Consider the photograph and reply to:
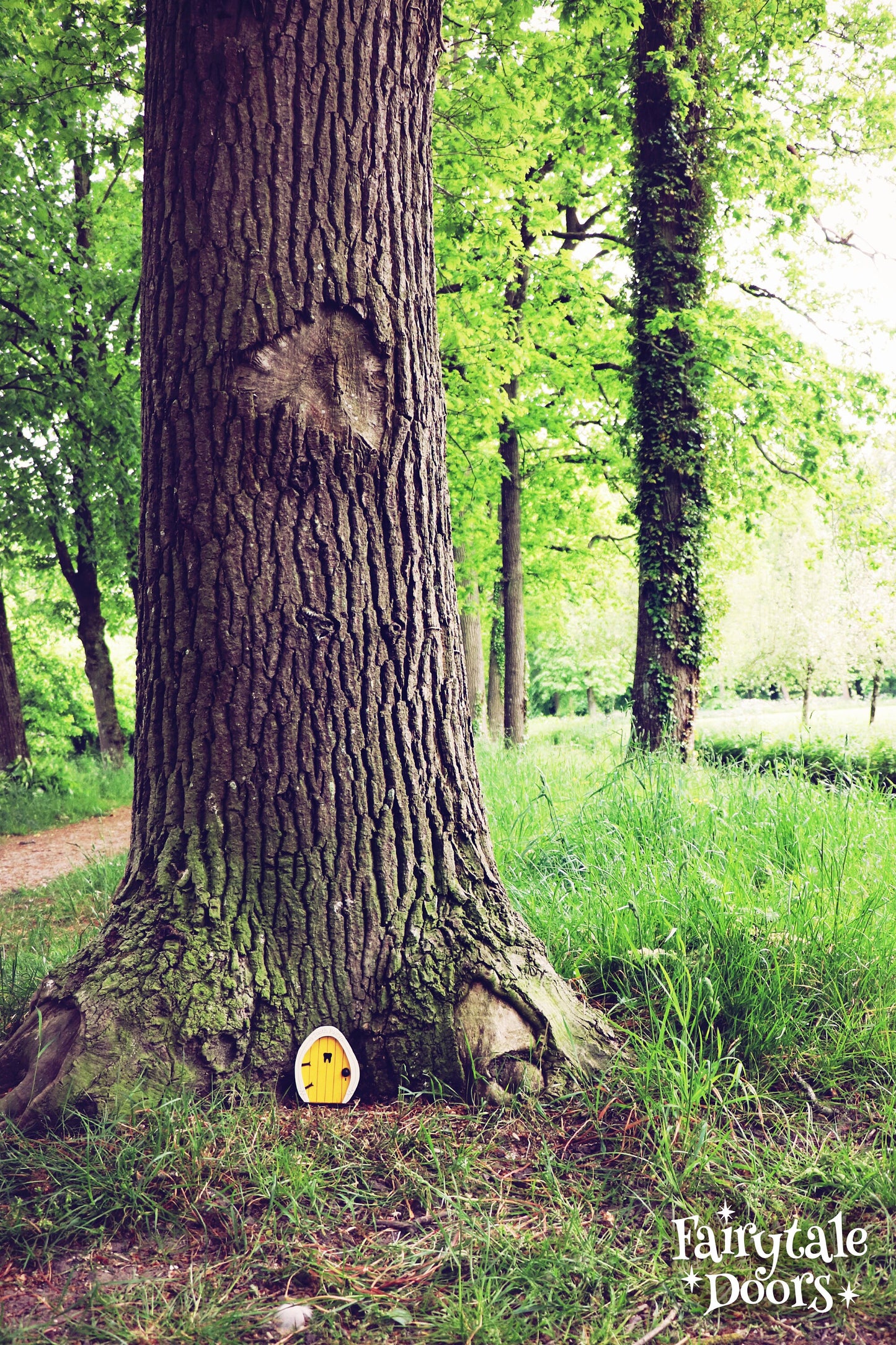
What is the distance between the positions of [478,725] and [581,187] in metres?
8.03

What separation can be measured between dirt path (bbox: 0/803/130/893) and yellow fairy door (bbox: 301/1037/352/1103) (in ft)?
13.6

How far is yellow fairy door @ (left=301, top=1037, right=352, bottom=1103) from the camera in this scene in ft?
7.16

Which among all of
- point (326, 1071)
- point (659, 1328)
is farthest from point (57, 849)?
point (659, 1328)

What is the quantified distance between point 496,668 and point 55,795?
15052 millimetres

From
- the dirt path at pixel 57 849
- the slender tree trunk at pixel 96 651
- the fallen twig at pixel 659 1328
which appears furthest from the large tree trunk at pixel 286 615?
the slender tree trunk at pixel 96 651

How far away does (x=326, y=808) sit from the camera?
2303mm

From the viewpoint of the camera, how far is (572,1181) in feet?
6.35

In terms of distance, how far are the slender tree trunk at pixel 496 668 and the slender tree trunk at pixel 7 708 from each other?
1001cm

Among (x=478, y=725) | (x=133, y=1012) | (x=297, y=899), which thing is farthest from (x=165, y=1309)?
(x=478, y=725)

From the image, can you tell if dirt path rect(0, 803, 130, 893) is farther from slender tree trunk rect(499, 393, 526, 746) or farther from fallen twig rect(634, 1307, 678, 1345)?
slender tree trunk rect(499, 393, 526, 746)

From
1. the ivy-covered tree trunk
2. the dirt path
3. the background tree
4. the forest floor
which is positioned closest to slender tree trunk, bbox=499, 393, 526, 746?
the ivy-covered tree trunk

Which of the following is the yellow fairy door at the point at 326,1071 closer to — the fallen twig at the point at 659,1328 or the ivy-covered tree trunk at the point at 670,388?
the fallen twig at the point at 659,1328

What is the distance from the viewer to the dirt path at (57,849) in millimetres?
Answer: 6715

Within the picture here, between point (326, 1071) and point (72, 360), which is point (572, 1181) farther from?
point (72, 360)
